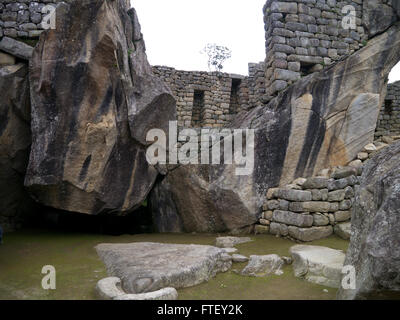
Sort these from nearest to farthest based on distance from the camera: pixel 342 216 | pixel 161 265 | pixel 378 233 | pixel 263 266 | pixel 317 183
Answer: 1. pixel 378 233
2. pixel 161 265
3. pixel 263 266
4. pixel 342 216
5. pixel 317 183

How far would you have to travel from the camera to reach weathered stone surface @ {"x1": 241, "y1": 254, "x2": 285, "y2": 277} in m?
3.74

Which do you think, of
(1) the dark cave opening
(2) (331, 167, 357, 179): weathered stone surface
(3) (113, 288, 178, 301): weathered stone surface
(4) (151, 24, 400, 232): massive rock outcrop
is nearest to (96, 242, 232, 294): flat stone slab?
(3) (113, 288, 178, 301): weathered stone surface

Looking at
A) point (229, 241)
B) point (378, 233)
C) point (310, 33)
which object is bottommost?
point (229, 241)

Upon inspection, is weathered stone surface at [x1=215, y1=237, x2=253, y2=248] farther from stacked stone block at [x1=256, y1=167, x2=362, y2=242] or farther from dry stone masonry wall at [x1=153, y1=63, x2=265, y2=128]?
dry stone masonry wall at [x1=153, y1=63, x2=265, y2=128]

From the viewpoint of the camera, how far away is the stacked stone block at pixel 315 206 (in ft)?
17.6

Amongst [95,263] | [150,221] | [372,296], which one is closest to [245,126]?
[150,221]

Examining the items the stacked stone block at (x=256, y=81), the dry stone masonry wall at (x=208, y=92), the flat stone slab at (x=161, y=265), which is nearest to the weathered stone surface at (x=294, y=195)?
the flat stone slab at (x=161, y=265)

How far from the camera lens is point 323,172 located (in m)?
6.20

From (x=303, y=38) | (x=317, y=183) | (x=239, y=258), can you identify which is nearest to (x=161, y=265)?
(x=239, y=258)

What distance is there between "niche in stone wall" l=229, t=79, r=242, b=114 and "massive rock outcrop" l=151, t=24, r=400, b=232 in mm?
4911

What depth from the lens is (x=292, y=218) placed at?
556 cm

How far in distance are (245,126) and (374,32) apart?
3.68 metres

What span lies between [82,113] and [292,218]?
13.8ft

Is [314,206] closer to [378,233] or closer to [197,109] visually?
[378,233]
